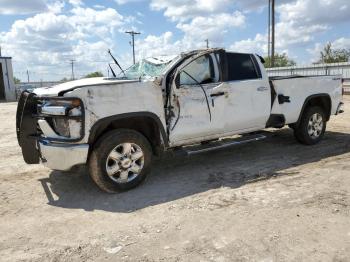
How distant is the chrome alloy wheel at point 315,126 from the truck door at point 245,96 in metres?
1.45

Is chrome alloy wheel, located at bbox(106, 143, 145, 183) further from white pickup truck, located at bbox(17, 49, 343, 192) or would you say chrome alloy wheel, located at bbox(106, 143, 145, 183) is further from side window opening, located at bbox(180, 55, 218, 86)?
side window opening, located at bbox(180, 55, 218, 86)

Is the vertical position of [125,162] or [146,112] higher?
[146,112]

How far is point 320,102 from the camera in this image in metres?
8.21

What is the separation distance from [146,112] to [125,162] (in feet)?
2.41

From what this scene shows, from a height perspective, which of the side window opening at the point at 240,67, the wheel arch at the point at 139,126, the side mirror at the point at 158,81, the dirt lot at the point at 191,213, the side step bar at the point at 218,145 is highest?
the side window opening at the point at 240,67

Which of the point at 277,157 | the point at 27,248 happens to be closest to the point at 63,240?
the point at 27,248

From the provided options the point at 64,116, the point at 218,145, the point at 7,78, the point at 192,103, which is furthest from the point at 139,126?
the point at 7,78

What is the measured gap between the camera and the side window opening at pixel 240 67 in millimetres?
6523

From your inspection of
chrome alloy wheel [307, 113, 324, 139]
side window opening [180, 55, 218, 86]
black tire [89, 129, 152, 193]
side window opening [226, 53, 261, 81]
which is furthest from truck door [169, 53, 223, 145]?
chrome alloy wheel [307, 113, 324, 139]

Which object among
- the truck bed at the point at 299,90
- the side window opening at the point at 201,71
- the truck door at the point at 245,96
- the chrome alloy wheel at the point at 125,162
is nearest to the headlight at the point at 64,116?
the chrome alloy wheel at the point at 125,162

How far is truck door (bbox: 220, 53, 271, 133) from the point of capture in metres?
6.35

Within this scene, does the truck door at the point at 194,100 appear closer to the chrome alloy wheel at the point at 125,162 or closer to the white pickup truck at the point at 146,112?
the white pickup truck at the point at 146,112

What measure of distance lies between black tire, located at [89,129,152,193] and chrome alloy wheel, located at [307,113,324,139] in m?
3.99

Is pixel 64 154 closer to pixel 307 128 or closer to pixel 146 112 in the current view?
pixel 146 112
